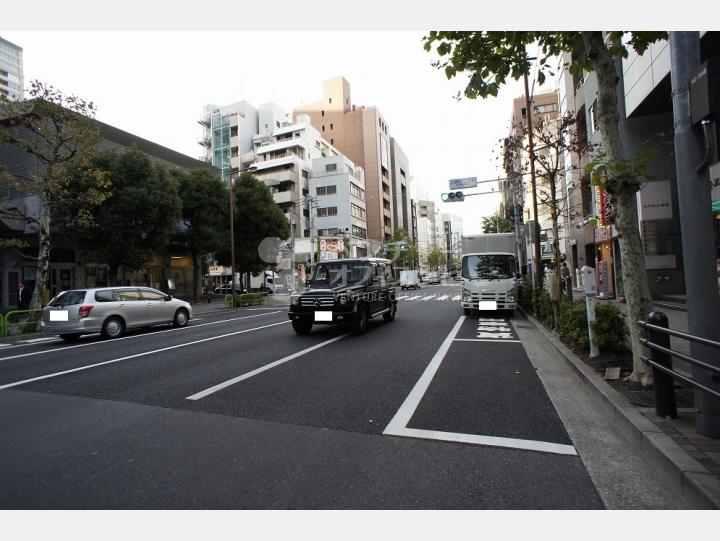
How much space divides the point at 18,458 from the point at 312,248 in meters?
42.3

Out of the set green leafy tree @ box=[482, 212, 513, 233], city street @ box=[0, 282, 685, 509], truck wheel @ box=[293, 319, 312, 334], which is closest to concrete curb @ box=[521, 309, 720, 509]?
city street @ box=[0, 282, 685, 509]

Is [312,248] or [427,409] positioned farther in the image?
[312,248]

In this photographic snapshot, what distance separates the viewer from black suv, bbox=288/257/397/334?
31.2ft

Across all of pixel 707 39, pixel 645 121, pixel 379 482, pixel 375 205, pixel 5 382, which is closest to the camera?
pixel 379 482

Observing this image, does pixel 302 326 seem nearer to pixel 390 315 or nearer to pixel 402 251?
pixel 390 315

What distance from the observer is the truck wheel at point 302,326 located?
10.1m

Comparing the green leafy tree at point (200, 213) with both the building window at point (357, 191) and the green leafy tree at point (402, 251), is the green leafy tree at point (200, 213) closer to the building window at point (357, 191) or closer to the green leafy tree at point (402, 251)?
the building window at point (357, 191)

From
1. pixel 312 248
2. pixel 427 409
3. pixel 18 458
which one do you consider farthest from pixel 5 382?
pixel 312 248

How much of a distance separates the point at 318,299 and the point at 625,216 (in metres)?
6.62

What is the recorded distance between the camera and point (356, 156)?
73125 millimetres

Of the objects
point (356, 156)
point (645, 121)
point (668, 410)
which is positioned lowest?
point (668, 410)

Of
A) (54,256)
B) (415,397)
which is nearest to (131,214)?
(54,256)

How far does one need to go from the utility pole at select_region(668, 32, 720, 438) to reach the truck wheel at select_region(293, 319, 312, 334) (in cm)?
793

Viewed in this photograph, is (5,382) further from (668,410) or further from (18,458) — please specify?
(668,410)
